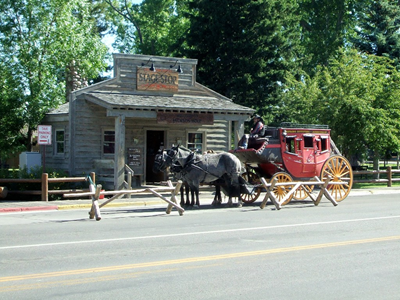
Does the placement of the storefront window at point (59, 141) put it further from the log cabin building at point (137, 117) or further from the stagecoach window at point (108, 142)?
the stagecoach window at point (108, 142)

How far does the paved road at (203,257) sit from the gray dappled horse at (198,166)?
188 cm

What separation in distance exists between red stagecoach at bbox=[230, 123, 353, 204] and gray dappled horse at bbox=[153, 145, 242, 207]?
0.76 metres

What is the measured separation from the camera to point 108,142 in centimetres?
2459

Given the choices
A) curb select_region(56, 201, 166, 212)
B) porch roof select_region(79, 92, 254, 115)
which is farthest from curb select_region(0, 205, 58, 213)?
porch roof select_region(79, 92, 254, 115)

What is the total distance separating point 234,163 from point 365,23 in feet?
84.8

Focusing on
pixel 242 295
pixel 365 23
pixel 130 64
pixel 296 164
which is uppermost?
pixel 365 23

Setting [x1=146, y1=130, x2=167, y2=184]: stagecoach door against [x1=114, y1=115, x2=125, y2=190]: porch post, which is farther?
[x1=146, y1=130, x2=167, y2=184]: stagecoach door

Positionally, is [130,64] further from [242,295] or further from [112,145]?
[242,295]

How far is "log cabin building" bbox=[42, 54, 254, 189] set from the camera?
75.2ft

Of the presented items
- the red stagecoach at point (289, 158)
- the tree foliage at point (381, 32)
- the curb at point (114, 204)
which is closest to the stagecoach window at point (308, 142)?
the red stagecoach at point (289, 158)

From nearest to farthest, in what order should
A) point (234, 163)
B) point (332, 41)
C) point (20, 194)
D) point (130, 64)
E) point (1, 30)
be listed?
point (234, 163) → point (20, 194) → point (130, 64) → point (1, 30) → point (332, 41)

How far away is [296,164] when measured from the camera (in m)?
18.2

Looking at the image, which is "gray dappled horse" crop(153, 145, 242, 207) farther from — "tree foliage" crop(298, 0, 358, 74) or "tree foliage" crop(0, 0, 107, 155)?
"tree foliage" crop(298, 0, 358, 74)

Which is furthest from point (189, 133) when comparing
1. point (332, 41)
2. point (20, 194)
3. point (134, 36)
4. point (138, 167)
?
point (134, 36)
